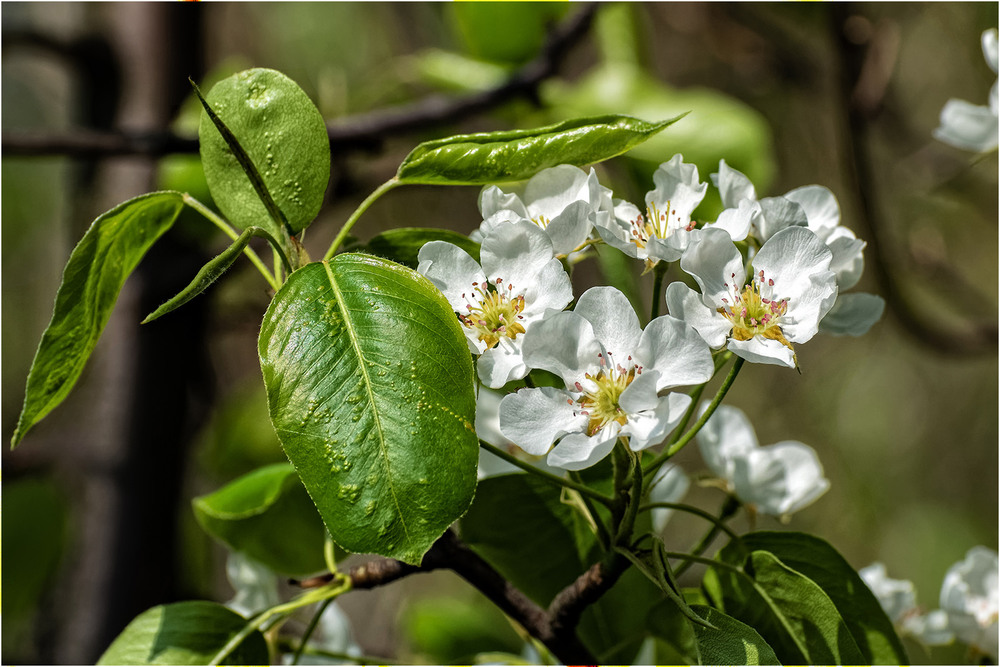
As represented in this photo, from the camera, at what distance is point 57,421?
4.11 ft

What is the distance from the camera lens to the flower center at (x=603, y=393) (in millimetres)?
289

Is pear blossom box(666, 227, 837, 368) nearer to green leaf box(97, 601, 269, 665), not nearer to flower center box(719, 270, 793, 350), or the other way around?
flower center box(719, 270, 793, 350)

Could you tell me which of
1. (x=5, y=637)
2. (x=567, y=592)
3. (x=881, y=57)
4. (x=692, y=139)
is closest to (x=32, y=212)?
(x=5, y=637)

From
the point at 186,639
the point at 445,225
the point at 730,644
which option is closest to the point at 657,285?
the point at 730,644

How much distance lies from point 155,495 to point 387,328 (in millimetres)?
686

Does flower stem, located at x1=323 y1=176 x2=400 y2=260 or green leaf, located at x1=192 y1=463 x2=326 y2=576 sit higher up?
flower stem, located at x1=323 y1=176 x2=400 y2=260

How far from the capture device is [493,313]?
30 centimetres

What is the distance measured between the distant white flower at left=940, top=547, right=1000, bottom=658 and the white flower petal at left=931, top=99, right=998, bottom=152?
8.7 inches

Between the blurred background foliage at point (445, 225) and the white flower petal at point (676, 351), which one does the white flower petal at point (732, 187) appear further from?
the blurred background foliage at point (445, 225)

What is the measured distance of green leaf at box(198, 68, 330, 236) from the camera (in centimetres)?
29

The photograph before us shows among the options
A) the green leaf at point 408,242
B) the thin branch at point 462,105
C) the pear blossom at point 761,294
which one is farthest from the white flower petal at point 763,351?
the thin branch at point 462,105

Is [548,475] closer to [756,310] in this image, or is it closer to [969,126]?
[756,310]

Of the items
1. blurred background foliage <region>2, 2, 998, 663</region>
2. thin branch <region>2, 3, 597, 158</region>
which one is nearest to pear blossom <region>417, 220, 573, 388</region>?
blurred background foliage <region>2, 2, 998, 663</region>

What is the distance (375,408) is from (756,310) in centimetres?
14
